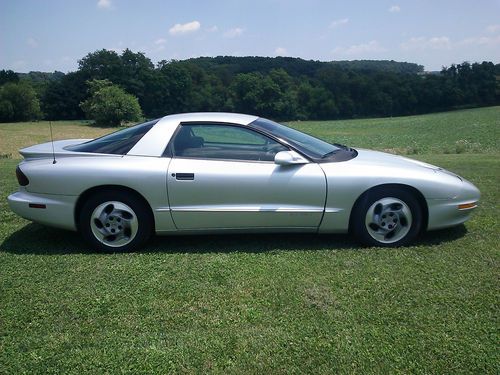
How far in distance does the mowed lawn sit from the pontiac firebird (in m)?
0.26

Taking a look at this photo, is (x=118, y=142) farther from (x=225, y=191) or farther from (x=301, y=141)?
(x=301, y=141)

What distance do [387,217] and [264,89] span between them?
70.1m

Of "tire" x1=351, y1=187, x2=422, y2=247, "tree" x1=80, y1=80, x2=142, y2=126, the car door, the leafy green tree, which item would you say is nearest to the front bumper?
"tire" x1=351, y1=187, x2=422, y2=247

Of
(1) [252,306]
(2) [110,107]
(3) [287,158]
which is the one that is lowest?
(1) [252,306]

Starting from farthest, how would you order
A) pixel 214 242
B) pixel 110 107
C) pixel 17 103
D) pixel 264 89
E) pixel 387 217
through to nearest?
1. pixel 264 89
2. pixel 110 107
3. pixel 17 103
4. pixel 214 242
5. pixel 387 217

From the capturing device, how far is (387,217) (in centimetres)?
383

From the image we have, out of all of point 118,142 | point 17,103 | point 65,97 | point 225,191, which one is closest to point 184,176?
point 225,191

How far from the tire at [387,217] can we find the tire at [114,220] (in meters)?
2.01

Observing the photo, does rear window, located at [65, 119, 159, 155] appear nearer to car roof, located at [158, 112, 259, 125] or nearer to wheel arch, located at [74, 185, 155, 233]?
car roof, located at [158, 112, 259, 125]

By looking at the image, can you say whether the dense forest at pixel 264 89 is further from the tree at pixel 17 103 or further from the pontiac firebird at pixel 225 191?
the pontiac firebird at pixel 225 191

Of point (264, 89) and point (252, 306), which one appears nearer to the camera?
point (252, 306)

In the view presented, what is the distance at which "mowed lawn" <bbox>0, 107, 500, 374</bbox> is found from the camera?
7.47 ft

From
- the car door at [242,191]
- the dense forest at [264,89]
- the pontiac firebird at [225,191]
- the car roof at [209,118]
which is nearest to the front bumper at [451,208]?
the pontiac firebird at [225,191]

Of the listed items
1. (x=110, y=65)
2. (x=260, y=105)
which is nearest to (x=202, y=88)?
(x=260, y=105)
